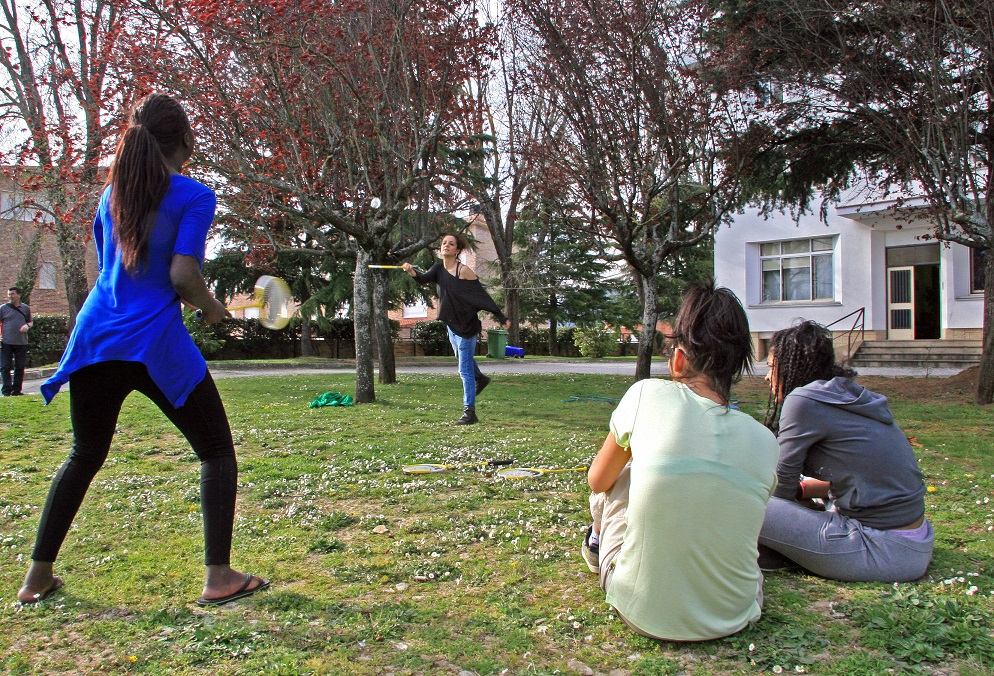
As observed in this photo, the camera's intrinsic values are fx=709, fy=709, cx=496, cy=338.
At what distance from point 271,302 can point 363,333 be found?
5684 mm

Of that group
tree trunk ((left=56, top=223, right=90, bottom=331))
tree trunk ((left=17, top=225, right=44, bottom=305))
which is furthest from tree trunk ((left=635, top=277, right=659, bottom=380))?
tree trunk ((left=17, top=225, right=44, bottom=305))

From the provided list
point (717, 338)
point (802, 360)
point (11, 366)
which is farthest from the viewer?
point (11, 366)

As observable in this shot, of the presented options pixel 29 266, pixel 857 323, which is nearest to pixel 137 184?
pixel 857 323

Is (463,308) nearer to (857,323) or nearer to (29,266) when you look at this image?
(857,323)

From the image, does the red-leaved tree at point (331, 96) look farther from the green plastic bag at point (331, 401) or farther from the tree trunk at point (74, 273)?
the tree trunk at point (74, 273)

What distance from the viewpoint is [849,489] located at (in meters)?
3.19

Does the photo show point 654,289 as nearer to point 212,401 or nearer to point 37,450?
point 37,450

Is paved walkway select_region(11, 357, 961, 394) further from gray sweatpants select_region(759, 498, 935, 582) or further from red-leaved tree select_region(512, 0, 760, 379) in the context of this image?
gray sweatpants select_region(759, 498, 935, 582)

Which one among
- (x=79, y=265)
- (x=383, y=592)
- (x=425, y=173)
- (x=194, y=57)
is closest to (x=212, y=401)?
(x=383, y=592)

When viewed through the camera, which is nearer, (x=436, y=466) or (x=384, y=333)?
(x=436, y=466)

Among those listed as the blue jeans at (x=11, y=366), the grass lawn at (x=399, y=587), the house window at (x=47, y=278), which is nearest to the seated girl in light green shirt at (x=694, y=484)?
the grass lawn at (x=399, y=587)

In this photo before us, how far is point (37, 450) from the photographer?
663 centimetres

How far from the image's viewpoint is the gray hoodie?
10.3ft

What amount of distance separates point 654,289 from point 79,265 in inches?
691
